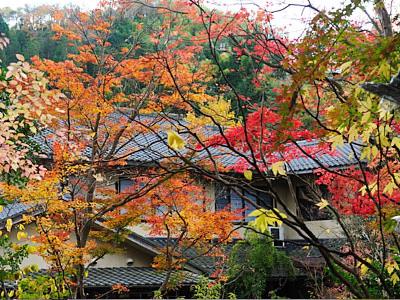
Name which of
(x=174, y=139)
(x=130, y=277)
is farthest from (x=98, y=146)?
(x=174, y=139)

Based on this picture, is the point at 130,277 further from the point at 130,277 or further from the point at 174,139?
the point at 174,139

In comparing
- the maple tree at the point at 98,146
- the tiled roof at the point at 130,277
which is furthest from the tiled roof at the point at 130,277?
the maple tree at the point at 98,146

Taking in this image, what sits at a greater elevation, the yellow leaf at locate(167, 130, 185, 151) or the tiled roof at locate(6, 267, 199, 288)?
the tiled roof at locate(6, 267, 199, 288)

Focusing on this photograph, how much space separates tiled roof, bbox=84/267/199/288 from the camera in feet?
37.5

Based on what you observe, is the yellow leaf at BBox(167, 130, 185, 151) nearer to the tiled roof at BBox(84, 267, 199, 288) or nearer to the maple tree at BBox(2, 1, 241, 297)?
the maple tree at BBox(2, 1, 241, 297)

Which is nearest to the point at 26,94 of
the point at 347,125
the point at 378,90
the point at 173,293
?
the point at 347,125

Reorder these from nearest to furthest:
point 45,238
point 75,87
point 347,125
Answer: point 347,125, point 45,238, point 75,87

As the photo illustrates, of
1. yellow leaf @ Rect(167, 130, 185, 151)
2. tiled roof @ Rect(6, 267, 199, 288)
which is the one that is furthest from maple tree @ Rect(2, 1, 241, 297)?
yellow leaf @ Rect(167, 130, 185, 151)

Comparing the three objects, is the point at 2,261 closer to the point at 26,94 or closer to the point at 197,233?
the point at 26,94

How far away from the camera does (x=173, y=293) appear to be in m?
12.9

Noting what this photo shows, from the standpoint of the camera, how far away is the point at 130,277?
11938 mm

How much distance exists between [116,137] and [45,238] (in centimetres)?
231

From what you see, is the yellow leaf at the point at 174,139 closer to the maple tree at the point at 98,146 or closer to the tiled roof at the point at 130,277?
the maple tree at the point at 98,146

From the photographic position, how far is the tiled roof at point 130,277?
11438 millimetres
